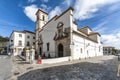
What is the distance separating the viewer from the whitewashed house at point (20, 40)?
3756 centimetres

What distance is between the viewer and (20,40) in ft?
127

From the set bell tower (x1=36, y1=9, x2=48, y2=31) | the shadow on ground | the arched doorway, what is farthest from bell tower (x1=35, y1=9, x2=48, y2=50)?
the shadow on ground

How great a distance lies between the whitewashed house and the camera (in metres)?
37.6

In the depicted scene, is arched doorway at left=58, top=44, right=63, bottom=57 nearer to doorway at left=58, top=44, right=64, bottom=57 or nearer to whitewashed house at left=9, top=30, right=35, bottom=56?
doorway at left=58, top=44, right=64, bottom=57

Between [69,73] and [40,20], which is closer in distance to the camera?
[69,73]

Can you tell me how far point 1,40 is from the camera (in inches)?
2338

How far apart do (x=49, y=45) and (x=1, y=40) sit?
45.6 metres

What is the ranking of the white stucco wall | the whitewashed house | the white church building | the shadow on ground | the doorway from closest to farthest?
the shadow on ground → the white church building → the white stucco wall → the doorway → the whitewashed house

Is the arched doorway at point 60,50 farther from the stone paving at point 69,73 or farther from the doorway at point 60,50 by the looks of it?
the stone paving at point 69,73

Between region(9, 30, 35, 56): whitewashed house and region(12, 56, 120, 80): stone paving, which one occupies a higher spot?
region(9, 30, 35, 56): whitewashed house

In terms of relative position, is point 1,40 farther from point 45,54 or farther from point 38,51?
point 45,54

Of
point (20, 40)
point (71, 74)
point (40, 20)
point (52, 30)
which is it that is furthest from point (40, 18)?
point (71, 74)

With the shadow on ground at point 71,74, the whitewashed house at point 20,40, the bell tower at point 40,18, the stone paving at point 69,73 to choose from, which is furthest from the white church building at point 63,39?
the whitewashed house at point 20,40

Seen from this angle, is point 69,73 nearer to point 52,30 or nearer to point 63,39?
point 63,39
